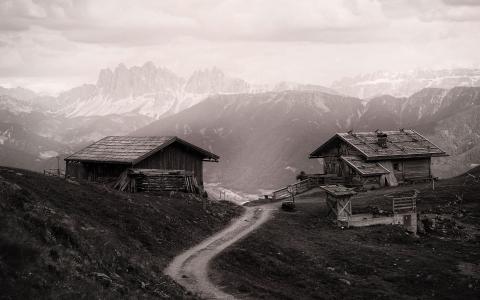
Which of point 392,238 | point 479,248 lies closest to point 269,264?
point 392,238

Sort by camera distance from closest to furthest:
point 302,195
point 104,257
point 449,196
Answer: point 104,257
point 449,196
point 302,195

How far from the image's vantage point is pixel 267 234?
31875 mm

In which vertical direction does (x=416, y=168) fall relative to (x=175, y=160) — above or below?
below

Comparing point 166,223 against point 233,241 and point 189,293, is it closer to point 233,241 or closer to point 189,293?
point 233,241

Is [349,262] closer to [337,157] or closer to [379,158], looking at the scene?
[379,158]

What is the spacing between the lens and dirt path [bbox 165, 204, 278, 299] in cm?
2002

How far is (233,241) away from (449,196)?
26.5m

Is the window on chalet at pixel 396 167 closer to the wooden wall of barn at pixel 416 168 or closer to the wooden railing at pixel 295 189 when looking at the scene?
the wooden wall of barn at pixel 416 168

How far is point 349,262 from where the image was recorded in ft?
93.7

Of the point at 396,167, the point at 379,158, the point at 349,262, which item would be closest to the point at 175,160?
the point at 349,262

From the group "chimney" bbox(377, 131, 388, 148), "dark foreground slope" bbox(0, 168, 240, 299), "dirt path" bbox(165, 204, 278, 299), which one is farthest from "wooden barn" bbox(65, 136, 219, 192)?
"chimney" bbox(377, 131, 388, 148)

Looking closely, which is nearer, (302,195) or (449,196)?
(449,196)

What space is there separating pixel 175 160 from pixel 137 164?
5230 mm

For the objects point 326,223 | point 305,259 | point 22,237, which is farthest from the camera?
point 326,223
